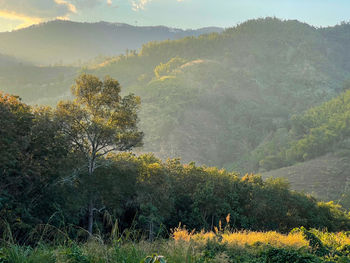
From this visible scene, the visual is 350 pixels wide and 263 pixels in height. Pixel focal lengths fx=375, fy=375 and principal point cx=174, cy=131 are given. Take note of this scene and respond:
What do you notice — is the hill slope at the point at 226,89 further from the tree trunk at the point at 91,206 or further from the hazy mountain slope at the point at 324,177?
the tree trunk at the point at 91,206

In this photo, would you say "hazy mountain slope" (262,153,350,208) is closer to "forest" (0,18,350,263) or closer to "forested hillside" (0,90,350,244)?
"forest" (0,18,350,263)

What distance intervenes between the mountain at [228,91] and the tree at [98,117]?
2337 inches

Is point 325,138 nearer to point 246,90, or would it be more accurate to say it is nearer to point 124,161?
point 246,90

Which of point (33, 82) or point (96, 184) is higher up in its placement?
point (33, 82)

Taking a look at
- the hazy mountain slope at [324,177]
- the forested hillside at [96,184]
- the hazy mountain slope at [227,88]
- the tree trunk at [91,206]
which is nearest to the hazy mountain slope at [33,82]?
the hazy mountain slope at [227,88]

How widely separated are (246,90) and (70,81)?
78.0 m

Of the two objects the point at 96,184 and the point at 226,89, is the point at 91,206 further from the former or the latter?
the point at 226,89

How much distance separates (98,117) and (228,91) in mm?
119591

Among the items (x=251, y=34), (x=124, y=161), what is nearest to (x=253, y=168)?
(x=124, y=161)

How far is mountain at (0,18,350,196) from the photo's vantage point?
107812 mm

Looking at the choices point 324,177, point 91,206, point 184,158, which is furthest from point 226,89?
point 91,206

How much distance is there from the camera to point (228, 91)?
138250mm

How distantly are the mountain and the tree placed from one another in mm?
59349

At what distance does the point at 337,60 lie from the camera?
19525 cm
